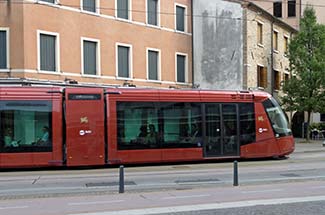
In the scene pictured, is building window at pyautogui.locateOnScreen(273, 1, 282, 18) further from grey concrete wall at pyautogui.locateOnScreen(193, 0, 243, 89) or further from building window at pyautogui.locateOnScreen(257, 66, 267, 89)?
grey concrete wall at pyautogui.locateOnScreen(193, 0, 243, 89)

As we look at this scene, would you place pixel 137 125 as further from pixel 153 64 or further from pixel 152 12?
pixel 152 12

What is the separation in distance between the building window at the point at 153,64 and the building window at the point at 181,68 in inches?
81.7

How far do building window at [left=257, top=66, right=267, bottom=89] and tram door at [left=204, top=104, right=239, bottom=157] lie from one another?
16830 mm

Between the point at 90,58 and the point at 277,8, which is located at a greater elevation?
the point at 277,8

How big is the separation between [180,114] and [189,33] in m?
15.7

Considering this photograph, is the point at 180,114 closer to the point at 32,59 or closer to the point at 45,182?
the point at 45,182

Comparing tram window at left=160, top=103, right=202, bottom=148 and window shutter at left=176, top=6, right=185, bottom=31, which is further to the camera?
window shutter at left=176, top=6, right=185, bottom=31

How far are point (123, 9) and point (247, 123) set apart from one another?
12907 mm

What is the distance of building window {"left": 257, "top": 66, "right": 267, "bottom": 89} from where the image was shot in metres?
39.0

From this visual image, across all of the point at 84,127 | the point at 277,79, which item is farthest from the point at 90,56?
the point at 277,79

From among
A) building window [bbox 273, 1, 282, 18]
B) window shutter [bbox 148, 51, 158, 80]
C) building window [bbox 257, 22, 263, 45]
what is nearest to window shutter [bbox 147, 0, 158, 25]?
window shutter [bbox 148, 51, 158, 80]

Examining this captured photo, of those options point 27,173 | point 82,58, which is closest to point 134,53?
point 82,58

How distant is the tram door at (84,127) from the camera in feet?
66.1

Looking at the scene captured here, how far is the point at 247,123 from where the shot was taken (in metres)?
22.8
